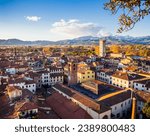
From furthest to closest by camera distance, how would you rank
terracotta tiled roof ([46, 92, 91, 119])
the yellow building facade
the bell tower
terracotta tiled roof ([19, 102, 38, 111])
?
the yellow building facade, the bell tower, terracotta tiled roof ([46, 92, 91, 119]), terracotta tiled roof ([19, 102, 38, 111])

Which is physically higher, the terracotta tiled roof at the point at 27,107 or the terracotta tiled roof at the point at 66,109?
the terracotta tiled roof at the point at 27,107

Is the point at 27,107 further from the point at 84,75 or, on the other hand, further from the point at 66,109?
the point at 84,75

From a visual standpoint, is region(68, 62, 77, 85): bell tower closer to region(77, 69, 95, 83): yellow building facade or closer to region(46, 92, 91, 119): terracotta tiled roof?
region(77, 69, 95, 83): yellow building facade

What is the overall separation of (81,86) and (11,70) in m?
8.96

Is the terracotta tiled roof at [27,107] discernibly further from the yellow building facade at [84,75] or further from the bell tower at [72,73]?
the yellow building facade at [84,75]

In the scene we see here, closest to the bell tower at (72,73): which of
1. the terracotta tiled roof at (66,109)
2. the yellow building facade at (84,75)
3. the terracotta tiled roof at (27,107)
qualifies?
the yellow building facade at (84,75)

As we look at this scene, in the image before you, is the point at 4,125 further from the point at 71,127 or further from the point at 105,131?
the point at 105,131

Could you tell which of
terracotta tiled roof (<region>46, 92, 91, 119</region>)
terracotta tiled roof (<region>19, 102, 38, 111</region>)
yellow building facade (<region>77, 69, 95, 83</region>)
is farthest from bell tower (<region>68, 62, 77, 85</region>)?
terracotta tiled roof (<region>19, 102, 38, 111</region>)

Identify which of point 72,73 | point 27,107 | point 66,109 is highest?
point 72,73

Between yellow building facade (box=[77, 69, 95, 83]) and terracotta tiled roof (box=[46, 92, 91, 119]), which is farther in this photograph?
yellow building facade (box=[77, 69, 95, 83])

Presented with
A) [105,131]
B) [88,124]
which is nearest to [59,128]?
[88,124]

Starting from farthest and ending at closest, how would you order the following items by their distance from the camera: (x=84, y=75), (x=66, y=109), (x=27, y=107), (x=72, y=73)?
(x=84, y=75) < (x=72, y=73) < (x=66, y=109) < (x=27, y=107)

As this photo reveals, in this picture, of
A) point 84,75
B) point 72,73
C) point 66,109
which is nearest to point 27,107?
point 66,109

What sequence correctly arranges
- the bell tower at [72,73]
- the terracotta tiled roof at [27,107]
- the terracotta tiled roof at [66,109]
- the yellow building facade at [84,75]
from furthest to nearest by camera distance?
the yellow building facade at [84,75], the bell tower at [72,73], the terracotta tiled roof at [66,109], the terracotta tiled roof at [27,107]
